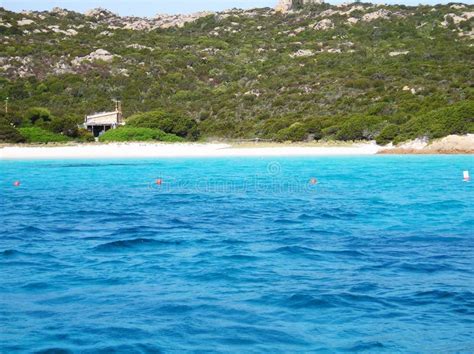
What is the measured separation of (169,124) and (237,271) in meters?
41.7

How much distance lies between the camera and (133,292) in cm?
876

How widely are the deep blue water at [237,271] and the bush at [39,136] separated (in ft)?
81.1

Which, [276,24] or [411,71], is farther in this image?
[276,24]

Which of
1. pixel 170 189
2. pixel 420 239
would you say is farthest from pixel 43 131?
pixel 420 239

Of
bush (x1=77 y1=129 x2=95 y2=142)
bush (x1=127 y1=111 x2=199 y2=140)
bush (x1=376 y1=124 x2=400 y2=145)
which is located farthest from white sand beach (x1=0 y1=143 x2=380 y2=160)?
bush (x1=127 y1=111 x2=199 y2=140)

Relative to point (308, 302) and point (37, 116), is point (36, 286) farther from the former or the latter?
point (37, 116)

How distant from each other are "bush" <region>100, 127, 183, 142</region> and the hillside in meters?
2.76

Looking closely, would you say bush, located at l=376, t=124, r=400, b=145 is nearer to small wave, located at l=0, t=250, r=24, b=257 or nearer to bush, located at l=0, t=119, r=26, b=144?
bush, located at l=0, t=119, r=26, b=144

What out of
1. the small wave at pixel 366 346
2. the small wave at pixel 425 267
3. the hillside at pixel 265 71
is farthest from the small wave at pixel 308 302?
the hillside at pixel 265 71

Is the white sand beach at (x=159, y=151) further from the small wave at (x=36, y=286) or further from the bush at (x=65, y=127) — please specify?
the small wave at (x=36, y=286)

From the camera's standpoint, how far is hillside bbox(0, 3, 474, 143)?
51.1 m

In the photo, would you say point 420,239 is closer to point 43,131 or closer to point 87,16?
point 43,131

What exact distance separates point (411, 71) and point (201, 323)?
63149mm

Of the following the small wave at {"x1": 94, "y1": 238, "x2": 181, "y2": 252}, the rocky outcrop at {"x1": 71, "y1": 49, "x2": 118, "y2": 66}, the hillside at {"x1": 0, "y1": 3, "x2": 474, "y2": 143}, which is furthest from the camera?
the rocky outcrop at {"x1": 71, "y1": 49, "x2": 118, "y2": 66}
